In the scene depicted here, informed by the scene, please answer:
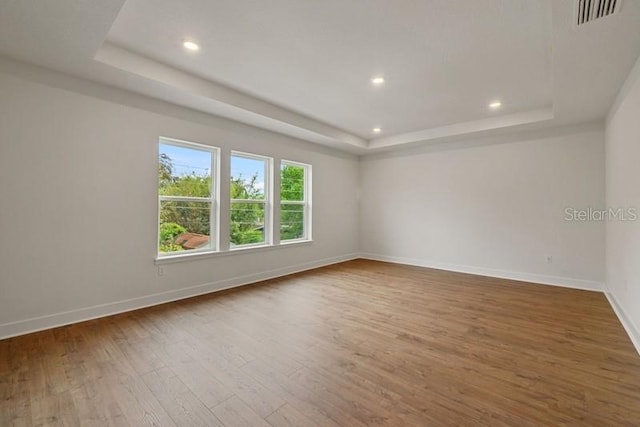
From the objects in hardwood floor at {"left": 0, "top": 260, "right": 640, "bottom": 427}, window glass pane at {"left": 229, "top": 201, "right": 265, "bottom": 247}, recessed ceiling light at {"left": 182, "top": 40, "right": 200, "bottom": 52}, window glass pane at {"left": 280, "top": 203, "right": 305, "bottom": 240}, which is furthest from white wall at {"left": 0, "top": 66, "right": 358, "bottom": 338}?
window glass pane at {"left": 280, "top": 203, "right": 305, "bottom": 240}

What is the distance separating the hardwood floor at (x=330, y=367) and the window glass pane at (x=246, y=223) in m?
1.28

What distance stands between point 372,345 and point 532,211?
4.22 meters

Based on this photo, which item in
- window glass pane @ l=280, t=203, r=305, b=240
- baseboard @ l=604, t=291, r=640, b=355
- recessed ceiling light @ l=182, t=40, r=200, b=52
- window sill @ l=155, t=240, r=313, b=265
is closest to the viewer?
baseboard @ l=604, t=291, r=640, b=355

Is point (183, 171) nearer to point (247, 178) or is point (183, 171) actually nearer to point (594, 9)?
point (247, 178)

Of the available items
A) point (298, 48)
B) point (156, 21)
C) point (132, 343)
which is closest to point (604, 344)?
point (298, 48)

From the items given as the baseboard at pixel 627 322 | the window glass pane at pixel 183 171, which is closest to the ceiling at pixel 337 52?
the window glass pane at pixel 183 171

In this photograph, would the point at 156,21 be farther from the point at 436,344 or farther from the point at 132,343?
the point at 436,344

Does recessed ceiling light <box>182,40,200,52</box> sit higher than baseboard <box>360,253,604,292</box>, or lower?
higher

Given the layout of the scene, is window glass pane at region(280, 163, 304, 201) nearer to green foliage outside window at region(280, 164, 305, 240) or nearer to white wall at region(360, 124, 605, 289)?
green foliage outside window at region(280, 164, 305, 240)

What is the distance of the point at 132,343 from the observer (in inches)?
102

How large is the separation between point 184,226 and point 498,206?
5500 mm

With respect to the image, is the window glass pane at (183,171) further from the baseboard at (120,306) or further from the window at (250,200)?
the baseboard at (120,306)

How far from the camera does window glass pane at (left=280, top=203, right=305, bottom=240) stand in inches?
219

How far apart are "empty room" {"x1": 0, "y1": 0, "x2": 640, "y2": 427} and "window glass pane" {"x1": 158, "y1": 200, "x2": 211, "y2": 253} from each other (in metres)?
0.03
